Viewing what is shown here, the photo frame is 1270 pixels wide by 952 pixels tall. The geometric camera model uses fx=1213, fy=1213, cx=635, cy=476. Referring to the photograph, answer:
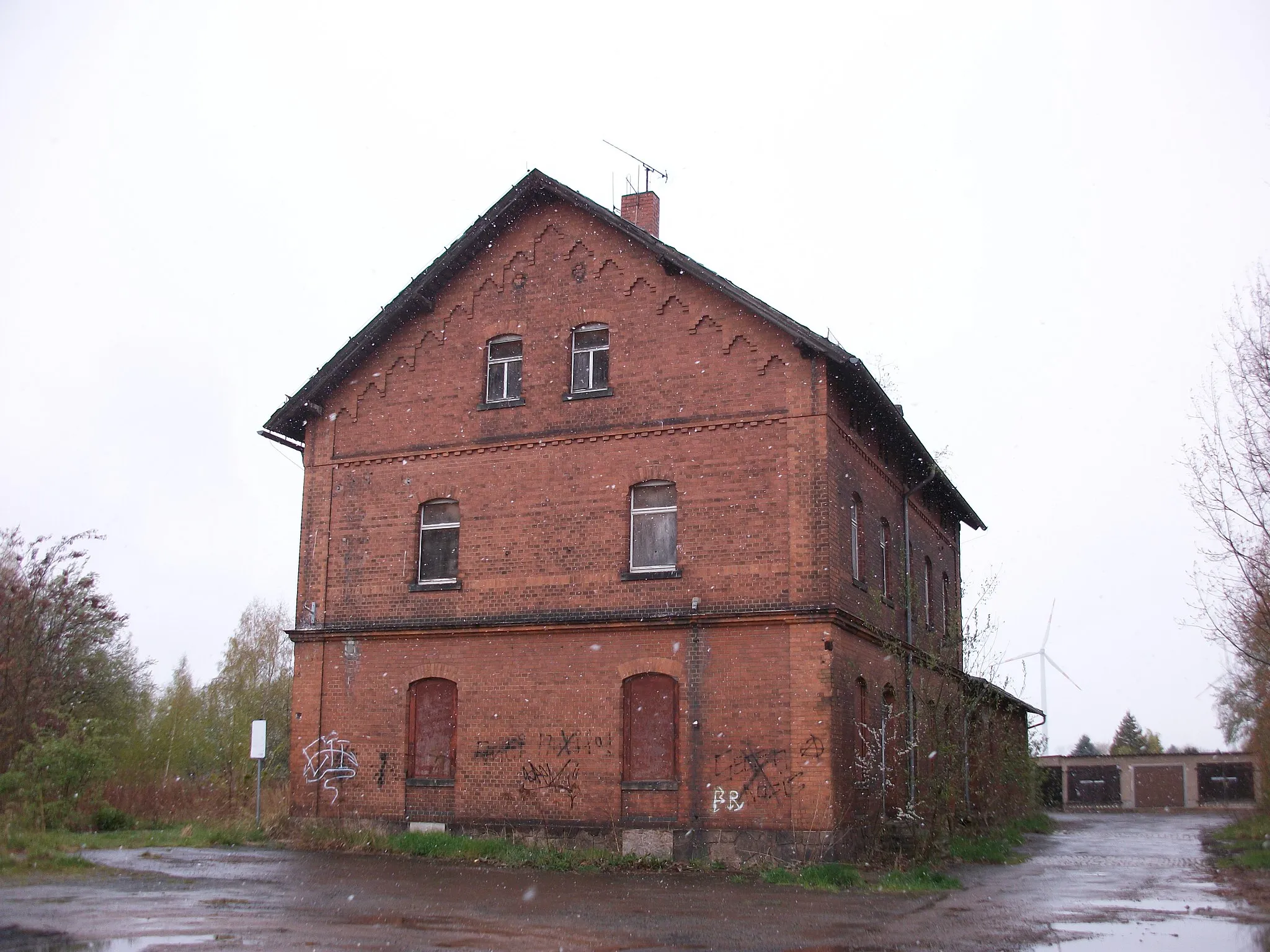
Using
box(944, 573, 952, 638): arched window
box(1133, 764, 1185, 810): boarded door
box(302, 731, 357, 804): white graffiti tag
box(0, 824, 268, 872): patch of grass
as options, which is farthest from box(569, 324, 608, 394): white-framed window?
box(1133, 764, 1185, 810): boarded door

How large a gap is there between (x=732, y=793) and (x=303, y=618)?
827 centimetres

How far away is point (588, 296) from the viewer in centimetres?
2009

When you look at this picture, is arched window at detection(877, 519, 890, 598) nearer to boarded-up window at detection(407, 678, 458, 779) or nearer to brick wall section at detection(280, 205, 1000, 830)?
brick wall section at detection(280, 205, 1000, 830)

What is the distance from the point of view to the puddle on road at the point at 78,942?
9.23 m

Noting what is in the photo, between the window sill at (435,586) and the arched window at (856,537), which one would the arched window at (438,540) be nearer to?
the window sill at (435,586)

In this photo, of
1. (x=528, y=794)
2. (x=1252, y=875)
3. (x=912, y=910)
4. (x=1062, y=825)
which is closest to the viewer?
(x=912, y=910)

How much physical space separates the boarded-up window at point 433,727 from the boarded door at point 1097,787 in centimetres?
3315

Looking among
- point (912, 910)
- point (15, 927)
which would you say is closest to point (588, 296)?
point (912, 910)

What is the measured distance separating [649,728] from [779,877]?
3235 mm

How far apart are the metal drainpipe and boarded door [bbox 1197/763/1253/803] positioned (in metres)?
26.3

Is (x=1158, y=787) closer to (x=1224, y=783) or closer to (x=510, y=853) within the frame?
(x=1224, y=783)

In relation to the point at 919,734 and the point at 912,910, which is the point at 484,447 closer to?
the point at 919,734

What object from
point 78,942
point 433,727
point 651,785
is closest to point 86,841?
point 433,727

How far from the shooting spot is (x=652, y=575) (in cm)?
1856
